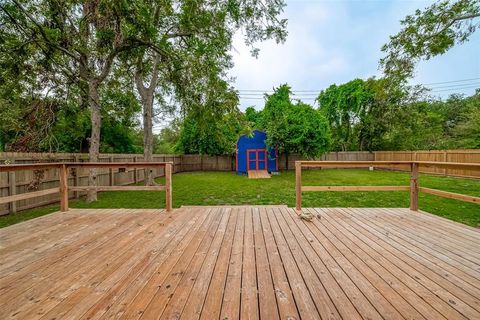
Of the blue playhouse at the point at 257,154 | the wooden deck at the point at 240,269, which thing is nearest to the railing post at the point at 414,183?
the wooden deck at the point at 240,269

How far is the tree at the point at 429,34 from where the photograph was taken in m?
6.69

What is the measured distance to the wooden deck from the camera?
57.9 inches

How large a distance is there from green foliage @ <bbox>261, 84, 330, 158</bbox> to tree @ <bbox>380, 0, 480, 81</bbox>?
5.04 metres

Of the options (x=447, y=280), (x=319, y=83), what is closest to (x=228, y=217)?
(x=447, y=280)

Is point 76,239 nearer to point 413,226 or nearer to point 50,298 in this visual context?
point 50,298

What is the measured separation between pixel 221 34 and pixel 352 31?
25.7 ft

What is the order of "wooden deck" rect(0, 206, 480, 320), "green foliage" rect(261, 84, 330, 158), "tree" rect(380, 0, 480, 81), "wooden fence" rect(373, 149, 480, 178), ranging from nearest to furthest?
"wooden deck" rect(0, 206, 480, 320), "tree" rect(380, 0, 480, 81), "wooden fence" rect(373, 149, 480, 178), "green foliage" rect(261, 84, 330, 158)

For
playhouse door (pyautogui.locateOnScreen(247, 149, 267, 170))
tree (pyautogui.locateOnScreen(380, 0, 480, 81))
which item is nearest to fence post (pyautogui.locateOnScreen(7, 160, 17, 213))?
playhouse door (pyautogui.locateOnScreen(247, 149, 267, 170))

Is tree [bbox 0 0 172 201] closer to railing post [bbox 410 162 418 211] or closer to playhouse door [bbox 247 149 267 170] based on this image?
railing post [bbox 410 162 418 211]

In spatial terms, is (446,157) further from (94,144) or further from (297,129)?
(94,144)

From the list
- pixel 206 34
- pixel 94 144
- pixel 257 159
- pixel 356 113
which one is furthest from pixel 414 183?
pixel 356 113

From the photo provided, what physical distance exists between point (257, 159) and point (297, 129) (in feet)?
10.8

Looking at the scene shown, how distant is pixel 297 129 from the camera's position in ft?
42.0

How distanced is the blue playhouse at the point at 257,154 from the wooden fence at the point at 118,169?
7.44 ft
